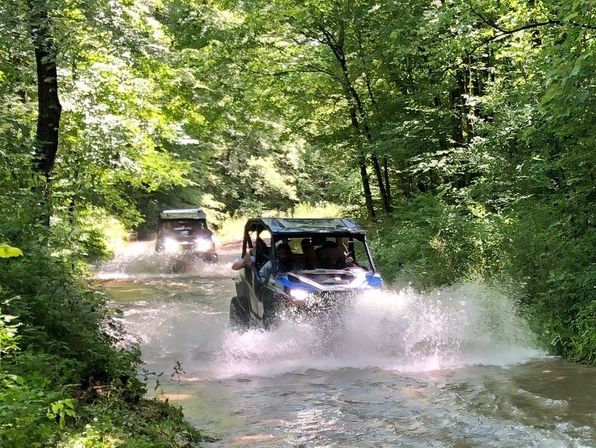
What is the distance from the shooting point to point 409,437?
5645 millimetres

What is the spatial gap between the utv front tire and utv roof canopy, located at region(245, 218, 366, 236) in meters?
1.42

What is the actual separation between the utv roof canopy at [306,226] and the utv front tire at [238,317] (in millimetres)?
1416

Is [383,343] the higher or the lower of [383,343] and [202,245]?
the lower

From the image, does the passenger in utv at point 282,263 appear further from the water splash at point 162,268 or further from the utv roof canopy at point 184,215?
the utv roof canopy at point 184,215

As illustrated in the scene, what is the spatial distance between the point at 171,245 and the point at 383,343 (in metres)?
14.7

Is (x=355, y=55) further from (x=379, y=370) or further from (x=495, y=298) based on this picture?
(x=379, y=370)

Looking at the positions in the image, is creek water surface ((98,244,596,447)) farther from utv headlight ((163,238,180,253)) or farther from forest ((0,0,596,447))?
utv headlight ((163,238,180,253))

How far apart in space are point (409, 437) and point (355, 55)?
13150 mm

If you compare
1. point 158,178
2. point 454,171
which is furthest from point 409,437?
point 158,178

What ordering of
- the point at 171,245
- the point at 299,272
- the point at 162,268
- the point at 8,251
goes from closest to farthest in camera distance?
the point at 8,251 → the point at 299,272 → the point at 162,268 → the point at 171,245

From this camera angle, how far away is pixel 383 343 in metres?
9.11

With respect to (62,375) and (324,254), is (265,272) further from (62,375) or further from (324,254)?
(62,375)

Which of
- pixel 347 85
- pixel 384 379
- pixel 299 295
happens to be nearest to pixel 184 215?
pixel 347 85

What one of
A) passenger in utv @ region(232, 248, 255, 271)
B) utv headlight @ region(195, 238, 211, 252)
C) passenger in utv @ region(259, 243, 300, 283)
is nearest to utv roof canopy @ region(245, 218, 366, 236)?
passenger in utv @ region(259, 243, 300, 283)
